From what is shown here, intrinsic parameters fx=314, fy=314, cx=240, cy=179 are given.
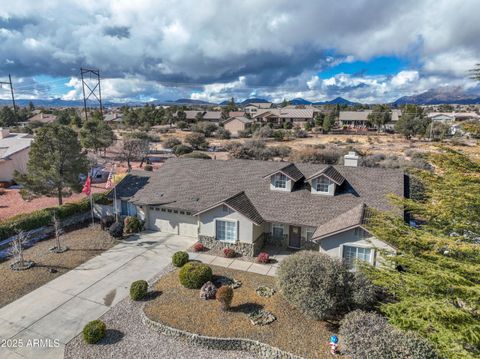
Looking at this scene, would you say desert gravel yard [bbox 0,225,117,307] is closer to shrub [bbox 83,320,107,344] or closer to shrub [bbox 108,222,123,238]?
shrub [bbox 108,222,123,238]

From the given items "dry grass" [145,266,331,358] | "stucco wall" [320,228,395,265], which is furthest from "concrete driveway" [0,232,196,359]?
"stucco wall" [320,228,395,265]

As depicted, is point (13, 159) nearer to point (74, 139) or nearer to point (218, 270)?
point (74, 139)

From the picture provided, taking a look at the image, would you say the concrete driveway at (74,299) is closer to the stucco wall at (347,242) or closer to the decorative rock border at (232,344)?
the decorative rock border at (232,344)

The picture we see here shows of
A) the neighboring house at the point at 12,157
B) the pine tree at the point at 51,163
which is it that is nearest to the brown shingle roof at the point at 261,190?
the pine tree at the point at 51,163

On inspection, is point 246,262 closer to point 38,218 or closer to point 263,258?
point 263,258

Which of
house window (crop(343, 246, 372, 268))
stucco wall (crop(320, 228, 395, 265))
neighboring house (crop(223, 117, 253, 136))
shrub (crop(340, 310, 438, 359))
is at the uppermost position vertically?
neighboring house (crop(223, 117, 253, 136))

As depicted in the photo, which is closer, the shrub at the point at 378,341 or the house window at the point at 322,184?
the shrub at the point at 378,341
